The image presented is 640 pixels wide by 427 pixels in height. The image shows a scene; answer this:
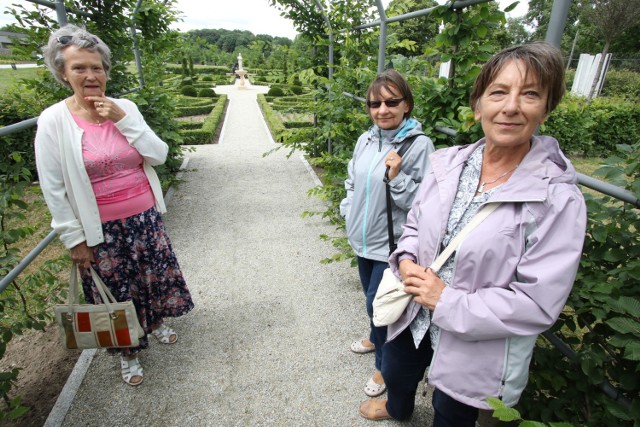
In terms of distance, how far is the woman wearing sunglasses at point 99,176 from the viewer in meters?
1.91

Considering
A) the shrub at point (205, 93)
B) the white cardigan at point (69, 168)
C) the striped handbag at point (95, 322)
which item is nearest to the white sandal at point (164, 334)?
the striped handbag at point (95, 322)

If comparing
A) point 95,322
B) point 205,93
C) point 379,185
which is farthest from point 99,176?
point 205,93

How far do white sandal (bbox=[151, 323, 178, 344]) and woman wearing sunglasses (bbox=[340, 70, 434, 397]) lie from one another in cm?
169

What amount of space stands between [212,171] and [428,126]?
19.7 ft

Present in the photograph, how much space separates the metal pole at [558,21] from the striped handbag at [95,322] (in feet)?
8.05

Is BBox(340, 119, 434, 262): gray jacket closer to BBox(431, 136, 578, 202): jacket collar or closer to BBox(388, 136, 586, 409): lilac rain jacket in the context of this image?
BBox(388, 136, 586, 409): lilac rain jacket

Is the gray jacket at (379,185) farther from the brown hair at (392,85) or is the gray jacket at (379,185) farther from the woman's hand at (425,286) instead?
the woman's hand at (425,286)

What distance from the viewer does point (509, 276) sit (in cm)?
117

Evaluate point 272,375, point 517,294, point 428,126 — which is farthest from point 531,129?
point 272,375

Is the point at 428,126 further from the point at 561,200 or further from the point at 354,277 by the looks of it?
the point at 354,277

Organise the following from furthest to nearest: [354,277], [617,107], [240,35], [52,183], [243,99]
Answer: [240,35]
[243,99]
[617,107]
[354,277]
[52,183]

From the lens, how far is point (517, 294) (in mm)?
1126

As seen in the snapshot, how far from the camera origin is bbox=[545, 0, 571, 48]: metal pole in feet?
4.55

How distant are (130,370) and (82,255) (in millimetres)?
963
